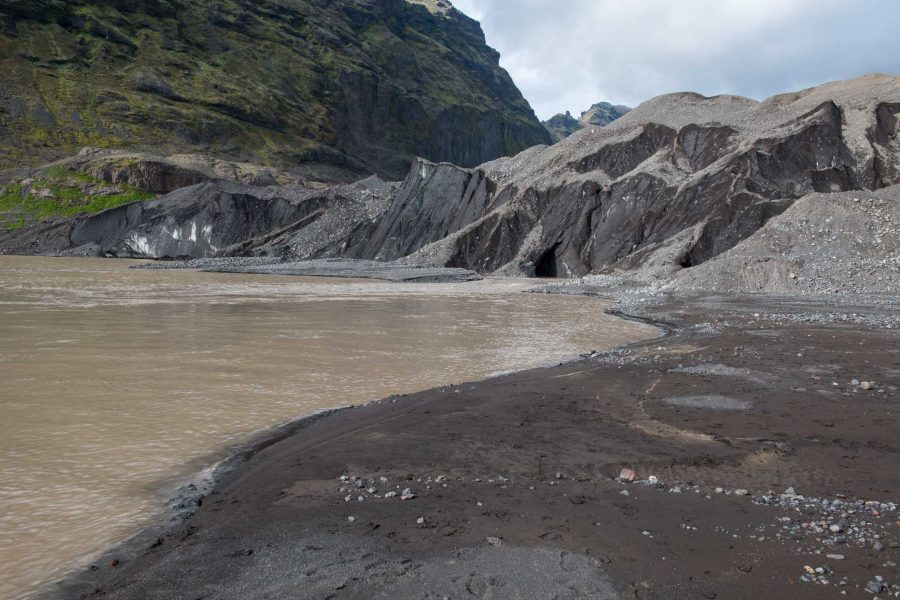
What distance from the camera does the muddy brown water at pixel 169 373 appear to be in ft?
16.9

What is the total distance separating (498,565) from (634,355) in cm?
901

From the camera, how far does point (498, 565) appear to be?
12.9 feet

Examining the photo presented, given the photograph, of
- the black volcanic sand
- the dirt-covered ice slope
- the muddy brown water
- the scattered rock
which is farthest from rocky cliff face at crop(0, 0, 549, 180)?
the scattered rock

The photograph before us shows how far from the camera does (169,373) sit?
35.2 ft

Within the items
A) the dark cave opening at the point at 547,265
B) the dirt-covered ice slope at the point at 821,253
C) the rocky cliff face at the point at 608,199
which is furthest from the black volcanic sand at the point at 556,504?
the dark cave opening at the point at 547,265

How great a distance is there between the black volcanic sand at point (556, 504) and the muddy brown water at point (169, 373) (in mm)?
759

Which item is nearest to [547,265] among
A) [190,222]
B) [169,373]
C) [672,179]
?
[672,179]

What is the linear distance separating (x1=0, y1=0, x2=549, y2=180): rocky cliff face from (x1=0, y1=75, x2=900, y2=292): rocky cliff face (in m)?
33.2

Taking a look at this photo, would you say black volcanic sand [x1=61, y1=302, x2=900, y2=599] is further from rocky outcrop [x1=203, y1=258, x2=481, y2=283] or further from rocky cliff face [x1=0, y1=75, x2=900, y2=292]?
rocky outcrop [x1=203, y1=258, x2=481, y2=283]

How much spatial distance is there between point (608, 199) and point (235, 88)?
90.0m

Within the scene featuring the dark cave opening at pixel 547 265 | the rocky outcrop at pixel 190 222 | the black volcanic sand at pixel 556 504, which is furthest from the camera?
the rocky outcrop at pixel 190 222

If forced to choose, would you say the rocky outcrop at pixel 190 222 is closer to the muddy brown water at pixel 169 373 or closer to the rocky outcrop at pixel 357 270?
the rocky outcrop at pixel 357 270

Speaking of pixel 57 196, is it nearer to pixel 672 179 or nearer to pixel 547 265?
pixel 547 265

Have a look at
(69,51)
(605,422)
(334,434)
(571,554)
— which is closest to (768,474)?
(605,422)
